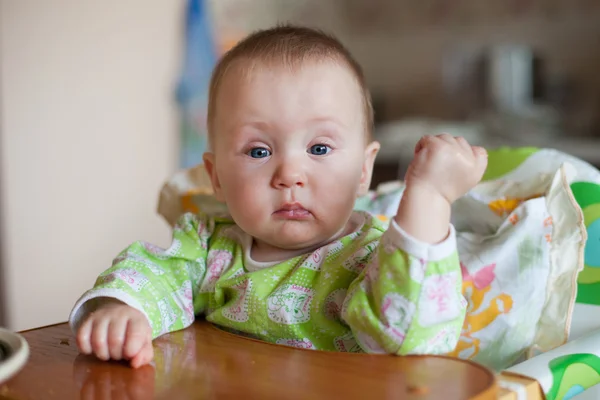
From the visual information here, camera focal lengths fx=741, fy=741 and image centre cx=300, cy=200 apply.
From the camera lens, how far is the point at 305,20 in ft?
12.0

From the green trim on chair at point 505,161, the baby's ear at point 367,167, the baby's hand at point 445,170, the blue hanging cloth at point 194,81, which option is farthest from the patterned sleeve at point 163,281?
the blue hanging cloth at point 194,81

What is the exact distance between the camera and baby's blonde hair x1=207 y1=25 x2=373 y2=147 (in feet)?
2.90

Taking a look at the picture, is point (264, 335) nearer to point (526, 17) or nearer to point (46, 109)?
point (46, 109)

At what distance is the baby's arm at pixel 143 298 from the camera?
0.74 meters

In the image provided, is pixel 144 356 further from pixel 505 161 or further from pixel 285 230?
pixel 505 161

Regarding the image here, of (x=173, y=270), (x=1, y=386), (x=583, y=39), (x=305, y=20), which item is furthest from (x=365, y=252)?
(x=305, y=20)

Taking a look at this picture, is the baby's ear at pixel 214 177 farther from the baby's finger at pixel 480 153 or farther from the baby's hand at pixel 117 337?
the baby's finger at pixel 480 153

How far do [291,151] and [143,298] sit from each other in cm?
24

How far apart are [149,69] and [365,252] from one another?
1.93 metres

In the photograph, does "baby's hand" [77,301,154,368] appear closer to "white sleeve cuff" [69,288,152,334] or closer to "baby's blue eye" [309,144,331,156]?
"white sleeve cuff" [69,288,152,334]

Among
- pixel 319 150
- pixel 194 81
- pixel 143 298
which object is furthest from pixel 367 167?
pixel 194 81

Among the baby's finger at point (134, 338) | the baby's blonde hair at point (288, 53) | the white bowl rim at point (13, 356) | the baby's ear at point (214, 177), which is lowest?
the baby's finger at point (134, 338)

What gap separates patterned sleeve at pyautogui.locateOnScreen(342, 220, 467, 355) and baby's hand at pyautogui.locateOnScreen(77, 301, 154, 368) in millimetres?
211

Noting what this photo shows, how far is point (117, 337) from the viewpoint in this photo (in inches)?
29.2
